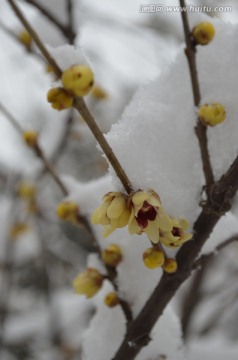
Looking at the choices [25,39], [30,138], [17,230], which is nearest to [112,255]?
[30,138]

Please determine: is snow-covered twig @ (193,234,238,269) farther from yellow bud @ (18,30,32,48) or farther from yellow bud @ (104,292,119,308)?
yellow bud @ (18,30,32,48)

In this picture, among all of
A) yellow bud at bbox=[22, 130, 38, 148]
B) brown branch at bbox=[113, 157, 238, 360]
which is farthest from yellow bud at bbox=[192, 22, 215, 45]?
yellow bud at bbox=[22, 130, 38, 148]

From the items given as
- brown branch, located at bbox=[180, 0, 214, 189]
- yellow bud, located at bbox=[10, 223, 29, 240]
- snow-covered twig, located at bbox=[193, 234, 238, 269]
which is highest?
yellow bud, located at bbox=[10, 223, 29, 240]

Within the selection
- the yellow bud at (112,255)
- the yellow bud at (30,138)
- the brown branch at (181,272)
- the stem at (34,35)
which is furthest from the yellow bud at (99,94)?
the stem at (34,35)

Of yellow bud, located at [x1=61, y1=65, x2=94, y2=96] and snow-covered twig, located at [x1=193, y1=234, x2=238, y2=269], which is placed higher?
yellow bud, located at [x1=61, y1=65, x2=94, y2=96]

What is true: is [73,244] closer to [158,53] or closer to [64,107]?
[158,53]

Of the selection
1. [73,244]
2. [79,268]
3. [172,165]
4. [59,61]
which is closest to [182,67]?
[172,165]

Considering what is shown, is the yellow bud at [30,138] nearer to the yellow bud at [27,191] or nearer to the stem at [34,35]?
the stem at [34,35]
